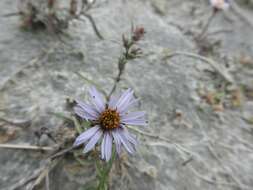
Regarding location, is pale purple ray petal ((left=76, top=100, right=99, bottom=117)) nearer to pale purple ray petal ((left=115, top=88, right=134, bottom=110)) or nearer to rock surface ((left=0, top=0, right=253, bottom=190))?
pale purple ray petal ((left=115, top=88, right=134, bottom=110))

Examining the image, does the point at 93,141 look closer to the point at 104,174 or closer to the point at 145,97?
the point at 104,174

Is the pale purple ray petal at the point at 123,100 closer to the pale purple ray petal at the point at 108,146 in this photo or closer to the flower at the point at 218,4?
the pale purple ray petal at the point at 108,146

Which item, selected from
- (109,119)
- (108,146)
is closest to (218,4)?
(109,119)

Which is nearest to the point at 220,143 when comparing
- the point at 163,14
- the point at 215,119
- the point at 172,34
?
the point at 215,119

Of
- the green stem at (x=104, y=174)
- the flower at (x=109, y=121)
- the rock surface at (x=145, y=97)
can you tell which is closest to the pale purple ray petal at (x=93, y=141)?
the flower at (x=109, y=121)

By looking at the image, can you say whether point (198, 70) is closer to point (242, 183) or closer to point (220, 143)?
point (220, 143)
